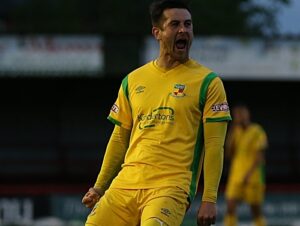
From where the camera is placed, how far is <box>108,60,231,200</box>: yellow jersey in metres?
6.28

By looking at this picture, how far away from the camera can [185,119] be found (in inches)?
248

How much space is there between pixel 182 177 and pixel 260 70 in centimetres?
1646

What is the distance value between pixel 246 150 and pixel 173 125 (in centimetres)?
1006

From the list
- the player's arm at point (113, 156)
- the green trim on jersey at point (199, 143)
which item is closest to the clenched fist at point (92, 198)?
the player's arm at point (113, 156)

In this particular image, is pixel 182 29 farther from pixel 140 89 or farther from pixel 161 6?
pixel 140 89

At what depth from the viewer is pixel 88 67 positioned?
22.0 m

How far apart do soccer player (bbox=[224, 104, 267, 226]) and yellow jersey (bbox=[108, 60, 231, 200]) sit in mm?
9613

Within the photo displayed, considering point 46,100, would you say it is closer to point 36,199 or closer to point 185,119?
point 36,199

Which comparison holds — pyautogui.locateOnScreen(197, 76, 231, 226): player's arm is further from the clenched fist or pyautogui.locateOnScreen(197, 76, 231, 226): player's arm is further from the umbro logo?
the clenched fist

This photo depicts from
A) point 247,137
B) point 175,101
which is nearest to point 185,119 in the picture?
point 175,101

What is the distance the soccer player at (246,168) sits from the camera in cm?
1608

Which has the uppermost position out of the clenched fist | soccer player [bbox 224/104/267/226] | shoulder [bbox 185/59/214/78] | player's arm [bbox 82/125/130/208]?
shoulder [bbox 185/59/214/78]

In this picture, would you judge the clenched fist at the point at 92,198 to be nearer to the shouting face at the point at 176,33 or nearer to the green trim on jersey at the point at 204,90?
Answer: the green trim on jersey at the point at 204,90

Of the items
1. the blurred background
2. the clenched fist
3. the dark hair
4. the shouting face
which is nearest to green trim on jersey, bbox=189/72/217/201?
the shouting face
